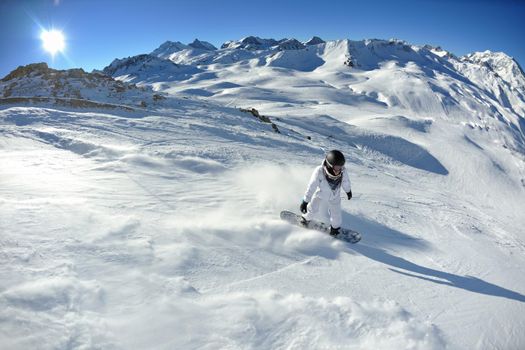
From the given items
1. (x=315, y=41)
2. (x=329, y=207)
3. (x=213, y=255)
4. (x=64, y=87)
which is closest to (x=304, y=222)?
(x=329, y=207)

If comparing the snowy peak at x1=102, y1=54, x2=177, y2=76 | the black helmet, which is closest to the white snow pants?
the black helmet

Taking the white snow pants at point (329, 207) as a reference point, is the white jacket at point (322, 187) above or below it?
above

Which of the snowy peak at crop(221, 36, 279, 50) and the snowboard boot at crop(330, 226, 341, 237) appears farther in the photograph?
the snowy peak at crop(221, 36, 279, 50)

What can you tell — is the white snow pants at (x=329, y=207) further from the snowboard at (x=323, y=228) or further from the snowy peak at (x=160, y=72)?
the snowy peak at (x=160, y=72)

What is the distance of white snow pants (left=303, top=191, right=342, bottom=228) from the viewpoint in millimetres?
4964

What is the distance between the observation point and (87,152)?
794cm

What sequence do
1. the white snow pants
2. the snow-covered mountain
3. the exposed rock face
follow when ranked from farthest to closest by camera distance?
the exposed rock face
the white snow pants
the snow-covered mountain

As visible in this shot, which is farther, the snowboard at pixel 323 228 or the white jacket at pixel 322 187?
the white jacket at pixel 322 187

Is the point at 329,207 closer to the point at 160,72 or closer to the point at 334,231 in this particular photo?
the point at 334,231

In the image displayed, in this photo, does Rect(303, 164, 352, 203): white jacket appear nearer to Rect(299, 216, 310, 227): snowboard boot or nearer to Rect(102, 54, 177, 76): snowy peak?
Rect(299, 216, 310, 227): snowboard boot

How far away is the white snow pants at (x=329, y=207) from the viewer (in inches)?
195

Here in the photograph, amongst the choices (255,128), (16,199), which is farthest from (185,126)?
(16,199)

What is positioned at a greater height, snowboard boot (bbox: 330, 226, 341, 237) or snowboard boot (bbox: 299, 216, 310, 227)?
Answer: snowboard boot (bbox: 299, 216, 310, 227)

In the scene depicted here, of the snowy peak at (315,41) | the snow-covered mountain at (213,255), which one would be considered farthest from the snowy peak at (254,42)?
the snow-covered mountain at (213,255)
